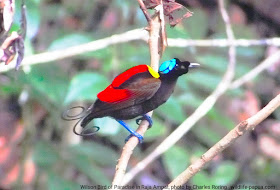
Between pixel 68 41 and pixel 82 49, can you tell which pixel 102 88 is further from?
pixel 68 41

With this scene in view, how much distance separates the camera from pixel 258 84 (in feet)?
11.8

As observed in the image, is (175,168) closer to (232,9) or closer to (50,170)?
(50,170)

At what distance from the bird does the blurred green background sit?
59 centimetres

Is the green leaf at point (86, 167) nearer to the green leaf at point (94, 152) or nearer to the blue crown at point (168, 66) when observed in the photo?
the green leaf at point (94, 152)

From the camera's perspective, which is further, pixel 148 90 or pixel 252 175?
pixel 252 175

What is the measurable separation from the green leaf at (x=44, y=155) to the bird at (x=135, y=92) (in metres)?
1.29

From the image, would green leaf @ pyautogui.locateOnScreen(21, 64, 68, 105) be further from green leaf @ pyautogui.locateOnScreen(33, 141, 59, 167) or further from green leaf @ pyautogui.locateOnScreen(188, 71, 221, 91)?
green leaf @ pyautogui.locateOnScreen(188, 71, 221, 91)

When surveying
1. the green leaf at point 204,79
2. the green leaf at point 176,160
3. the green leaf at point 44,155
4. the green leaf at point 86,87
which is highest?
the green leaf at point 86,87

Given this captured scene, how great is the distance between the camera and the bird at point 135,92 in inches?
31.0

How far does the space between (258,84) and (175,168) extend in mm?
1711

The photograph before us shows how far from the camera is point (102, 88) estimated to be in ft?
5.57

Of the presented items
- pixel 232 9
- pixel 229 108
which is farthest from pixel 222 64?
pixel 232 9

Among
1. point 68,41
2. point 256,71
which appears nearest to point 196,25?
point 256,71

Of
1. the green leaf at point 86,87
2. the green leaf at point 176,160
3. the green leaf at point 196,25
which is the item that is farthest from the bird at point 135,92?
the green leaf at point 196,25
